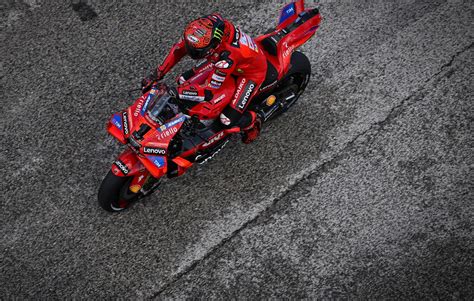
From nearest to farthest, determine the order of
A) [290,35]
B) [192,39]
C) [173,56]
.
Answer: [192,39], [173,56], [290,35]

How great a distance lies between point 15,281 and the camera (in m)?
5.41

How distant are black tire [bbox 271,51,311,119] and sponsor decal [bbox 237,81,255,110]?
2.16ft

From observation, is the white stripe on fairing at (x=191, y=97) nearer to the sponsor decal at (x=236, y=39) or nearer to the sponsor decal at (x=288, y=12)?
the sponsor decal at (x=236, y=39)

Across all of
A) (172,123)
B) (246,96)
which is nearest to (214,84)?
(246,96)

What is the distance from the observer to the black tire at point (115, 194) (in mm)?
5273

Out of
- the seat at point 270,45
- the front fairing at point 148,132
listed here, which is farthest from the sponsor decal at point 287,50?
the front fairing at point 148,132

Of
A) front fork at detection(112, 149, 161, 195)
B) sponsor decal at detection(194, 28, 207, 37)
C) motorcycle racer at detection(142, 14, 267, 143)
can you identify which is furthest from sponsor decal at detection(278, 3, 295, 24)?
front fork at detection(112, 149, 161, 195)

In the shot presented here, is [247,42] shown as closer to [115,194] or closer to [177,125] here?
[177,125]

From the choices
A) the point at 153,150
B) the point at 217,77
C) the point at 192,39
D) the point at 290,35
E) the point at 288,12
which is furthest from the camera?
the point at 288,12

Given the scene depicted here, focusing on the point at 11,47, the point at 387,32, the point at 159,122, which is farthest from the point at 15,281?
the point at 387,32

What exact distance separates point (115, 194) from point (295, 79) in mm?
2778

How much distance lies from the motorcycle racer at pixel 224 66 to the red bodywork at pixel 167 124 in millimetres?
105

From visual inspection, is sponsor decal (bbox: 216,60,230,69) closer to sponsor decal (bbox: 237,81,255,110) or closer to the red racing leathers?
the red racing leathers

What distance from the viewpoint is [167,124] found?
5168mm
